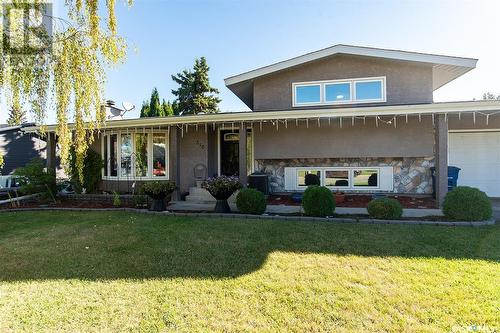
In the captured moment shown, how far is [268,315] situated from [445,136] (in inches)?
280

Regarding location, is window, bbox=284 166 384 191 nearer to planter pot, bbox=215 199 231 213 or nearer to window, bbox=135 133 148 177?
planter pot, bbox=215 199 231 213

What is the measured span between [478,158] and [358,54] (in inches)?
232

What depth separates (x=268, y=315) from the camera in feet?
9.50

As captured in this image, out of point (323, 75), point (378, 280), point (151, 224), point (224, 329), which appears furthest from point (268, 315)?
point (323, 75)

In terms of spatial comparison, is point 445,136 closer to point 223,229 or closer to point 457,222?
point 457,222

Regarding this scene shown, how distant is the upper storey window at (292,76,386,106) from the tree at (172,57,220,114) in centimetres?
1945

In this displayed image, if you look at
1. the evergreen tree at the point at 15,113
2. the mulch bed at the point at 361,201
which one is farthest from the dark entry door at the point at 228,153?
the evergreen tree at the point at 15,113

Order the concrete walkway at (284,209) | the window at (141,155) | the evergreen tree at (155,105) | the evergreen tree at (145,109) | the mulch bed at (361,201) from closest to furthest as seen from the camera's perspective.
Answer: the concrete walkway at (284,209)
the mulch bed at (361,201)
the window at (141,155)
the evergreen tree at (155,105)
the evergreen tree at (145,109)

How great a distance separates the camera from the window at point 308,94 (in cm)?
998

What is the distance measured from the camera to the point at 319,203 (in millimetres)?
6914

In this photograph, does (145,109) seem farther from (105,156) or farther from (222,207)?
(222,207)

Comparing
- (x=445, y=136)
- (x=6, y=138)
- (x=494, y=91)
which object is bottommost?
(x=445, y=136)

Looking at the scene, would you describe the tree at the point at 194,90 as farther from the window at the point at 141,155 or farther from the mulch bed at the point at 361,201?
the mulch bed at the point at 361,201

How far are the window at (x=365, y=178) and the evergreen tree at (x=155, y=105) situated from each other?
1638 centimetres
